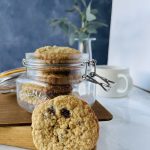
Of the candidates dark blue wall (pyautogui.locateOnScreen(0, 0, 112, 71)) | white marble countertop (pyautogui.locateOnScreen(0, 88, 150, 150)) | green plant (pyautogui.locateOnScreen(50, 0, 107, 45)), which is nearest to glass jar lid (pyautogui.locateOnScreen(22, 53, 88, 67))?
white marble countertop (pyautogui.locateOnScreen(0, 88, 150, 150))

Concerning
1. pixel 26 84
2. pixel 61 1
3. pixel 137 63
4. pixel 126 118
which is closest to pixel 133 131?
pixel 126 118

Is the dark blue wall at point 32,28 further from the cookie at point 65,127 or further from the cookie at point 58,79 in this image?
the cookie at point 65,127

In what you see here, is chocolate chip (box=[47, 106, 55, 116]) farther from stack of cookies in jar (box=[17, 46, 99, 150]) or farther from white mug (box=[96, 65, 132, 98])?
white mug (box=[96, 65, 132, 98])

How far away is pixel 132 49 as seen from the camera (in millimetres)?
870

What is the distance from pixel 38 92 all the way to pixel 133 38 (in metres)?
0.53

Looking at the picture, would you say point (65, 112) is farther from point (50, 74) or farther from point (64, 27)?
point (64, 27)

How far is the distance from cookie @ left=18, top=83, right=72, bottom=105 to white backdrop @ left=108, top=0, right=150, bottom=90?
42 centimetres

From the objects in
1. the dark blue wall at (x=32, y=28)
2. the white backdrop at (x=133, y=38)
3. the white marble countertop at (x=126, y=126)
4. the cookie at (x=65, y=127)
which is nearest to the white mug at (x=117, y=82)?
the white marble countertop at (x=126, y=126)

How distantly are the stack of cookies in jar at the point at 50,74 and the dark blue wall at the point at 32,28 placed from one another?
847 millimetres

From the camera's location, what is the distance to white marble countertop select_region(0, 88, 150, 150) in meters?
0.36

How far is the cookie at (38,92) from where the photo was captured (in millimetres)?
402

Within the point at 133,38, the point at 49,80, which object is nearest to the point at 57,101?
the point at 49,80

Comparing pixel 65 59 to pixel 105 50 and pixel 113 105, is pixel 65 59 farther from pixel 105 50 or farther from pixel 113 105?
pixel 105 50

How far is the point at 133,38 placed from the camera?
2.83ft
